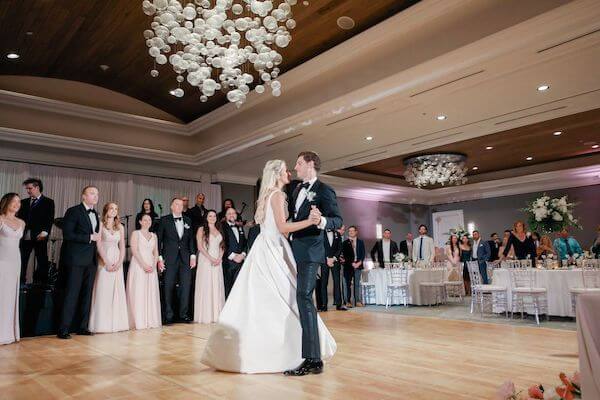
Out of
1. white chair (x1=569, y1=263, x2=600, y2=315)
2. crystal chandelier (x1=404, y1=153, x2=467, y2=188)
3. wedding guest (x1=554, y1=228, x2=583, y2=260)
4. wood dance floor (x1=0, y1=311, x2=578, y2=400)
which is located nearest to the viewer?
Answer: wood dance floor (x1=0, y1=311, x2=578, y2=400)

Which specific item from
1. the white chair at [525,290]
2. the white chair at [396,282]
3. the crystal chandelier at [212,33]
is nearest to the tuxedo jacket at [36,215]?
the crystal chandelier at [212,33]

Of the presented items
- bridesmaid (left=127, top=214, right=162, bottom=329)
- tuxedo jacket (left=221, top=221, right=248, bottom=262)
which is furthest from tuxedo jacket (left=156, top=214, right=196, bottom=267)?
tuxedo jacket (left=221, top=221, right=248, bottom=262)

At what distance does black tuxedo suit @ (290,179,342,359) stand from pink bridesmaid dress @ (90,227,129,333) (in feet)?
12.1

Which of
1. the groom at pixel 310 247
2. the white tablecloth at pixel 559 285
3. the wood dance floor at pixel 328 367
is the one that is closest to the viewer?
the wood dance floor at pixel 328 367

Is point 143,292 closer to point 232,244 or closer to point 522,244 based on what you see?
point 232,244

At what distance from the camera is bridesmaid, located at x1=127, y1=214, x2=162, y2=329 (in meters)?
6.30

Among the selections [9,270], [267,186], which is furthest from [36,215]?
[267,186]

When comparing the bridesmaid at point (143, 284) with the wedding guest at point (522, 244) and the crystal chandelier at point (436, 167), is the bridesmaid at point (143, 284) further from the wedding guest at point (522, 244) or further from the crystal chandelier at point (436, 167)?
the crystal chandelier at point (436, 167)

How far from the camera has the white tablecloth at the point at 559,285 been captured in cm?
647

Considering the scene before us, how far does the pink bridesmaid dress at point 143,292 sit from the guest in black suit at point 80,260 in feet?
1.96

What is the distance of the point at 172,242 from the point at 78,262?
147cm

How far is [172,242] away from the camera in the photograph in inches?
271

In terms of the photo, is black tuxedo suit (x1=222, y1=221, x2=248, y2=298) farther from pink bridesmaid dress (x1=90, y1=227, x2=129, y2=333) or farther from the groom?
the groom

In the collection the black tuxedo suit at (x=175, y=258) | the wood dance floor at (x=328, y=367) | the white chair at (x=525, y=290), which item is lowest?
the wood dance floor at (x=328, y=367)
